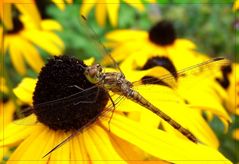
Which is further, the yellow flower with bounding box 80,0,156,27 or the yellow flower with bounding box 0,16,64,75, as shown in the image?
the yellow flower with bounding box 0,16,64,75

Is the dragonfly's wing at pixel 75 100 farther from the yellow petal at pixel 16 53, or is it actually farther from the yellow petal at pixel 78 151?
the yellow petal at pixel 16 53

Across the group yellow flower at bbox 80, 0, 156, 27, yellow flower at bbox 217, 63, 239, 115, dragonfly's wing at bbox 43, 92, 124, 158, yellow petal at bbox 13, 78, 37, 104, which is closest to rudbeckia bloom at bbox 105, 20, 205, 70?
yellow flower at bbox 217, 63, 239, 115

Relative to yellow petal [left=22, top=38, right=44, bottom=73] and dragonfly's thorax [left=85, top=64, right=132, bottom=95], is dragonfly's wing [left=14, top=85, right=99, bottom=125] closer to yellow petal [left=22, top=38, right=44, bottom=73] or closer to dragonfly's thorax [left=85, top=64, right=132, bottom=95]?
dragonfly's thorax [left=85, top=64, right=132, bottom=95]

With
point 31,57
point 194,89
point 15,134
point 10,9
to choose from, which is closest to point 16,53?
point 31,57

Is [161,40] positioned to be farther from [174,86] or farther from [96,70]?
[96,70]

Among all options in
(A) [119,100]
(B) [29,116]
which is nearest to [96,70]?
(A) [119,100]

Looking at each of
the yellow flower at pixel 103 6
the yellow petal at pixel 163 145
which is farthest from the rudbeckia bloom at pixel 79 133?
the yellow flower at pixel 103 6

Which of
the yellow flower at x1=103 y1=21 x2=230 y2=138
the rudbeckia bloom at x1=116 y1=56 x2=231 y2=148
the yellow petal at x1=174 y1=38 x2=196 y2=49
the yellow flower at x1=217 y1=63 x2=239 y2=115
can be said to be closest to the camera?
the rudbeckia bloom at x1=116 y1=56 x2=231 y2=148
